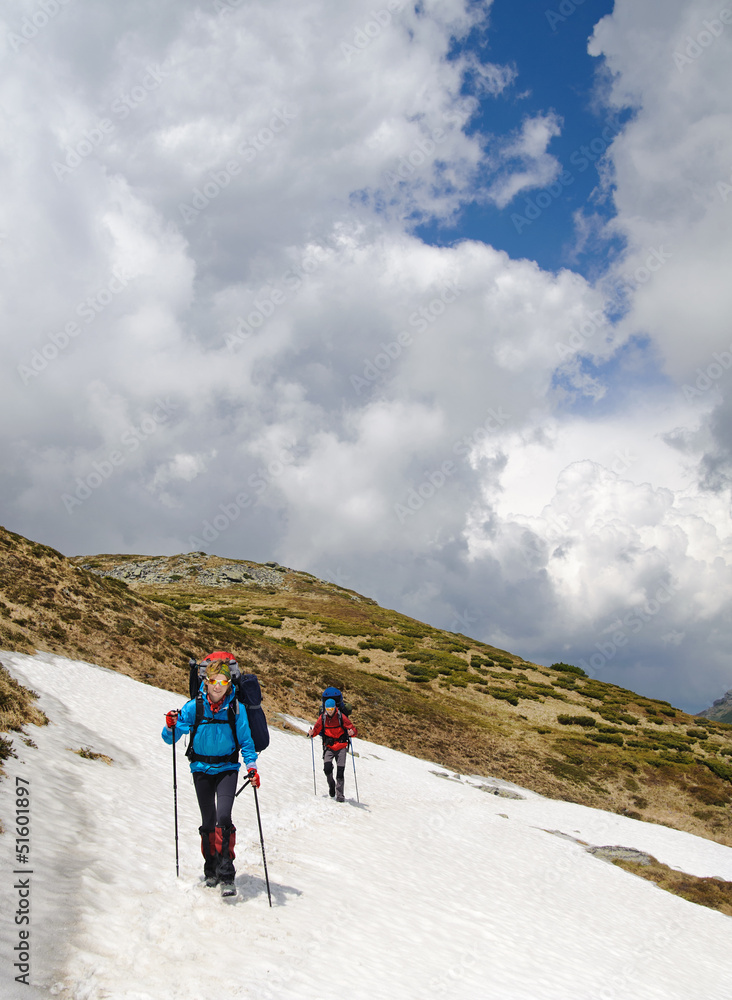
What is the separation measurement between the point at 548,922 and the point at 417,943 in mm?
5375

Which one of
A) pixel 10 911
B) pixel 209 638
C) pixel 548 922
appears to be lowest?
pixel 548 922

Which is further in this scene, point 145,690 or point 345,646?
point 345,646

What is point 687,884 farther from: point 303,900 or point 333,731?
point 303,900

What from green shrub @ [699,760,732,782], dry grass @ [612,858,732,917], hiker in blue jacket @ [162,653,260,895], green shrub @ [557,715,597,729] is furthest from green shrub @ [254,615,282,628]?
hiker in blue jacket @ [162,653,260,895]

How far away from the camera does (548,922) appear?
1266 centimetres

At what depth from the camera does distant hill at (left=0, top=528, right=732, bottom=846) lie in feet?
101

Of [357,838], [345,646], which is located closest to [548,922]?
[357,838]

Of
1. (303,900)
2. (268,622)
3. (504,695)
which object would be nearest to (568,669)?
(504,695)

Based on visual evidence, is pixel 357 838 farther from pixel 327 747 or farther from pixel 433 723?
pixel 433 723

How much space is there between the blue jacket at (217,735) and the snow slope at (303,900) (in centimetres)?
184

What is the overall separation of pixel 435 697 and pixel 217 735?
43.8m

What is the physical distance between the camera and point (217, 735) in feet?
26.1

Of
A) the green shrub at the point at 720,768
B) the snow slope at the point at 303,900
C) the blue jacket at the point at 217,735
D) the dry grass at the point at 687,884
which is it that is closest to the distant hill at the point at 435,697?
the green shrub at the point at 720,768

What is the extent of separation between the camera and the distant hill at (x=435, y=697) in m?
30.9
